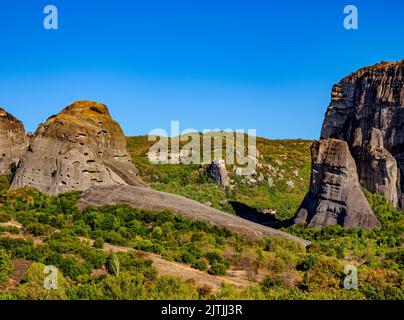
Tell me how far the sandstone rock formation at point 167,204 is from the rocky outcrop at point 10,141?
379 inches

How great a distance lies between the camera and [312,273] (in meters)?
28.0

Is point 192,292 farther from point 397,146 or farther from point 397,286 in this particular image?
point 397,146

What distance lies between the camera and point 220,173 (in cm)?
7706

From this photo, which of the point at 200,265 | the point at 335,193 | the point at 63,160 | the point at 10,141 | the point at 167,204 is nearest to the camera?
the point at 200,265

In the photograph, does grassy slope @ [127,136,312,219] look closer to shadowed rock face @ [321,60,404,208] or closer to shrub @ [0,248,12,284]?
shadowed rock face @ [321,60,404,208]

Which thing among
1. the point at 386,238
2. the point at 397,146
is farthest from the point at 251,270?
the point at 397,146

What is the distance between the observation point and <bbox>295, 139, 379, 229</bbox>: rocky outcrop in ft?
151

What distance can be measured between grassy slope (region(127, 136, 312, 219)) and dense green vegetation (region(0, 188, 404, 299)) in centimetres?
2861

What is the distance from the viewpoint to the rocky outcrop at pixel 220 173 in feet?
252

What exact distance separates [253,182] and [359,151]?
28172 millimetres

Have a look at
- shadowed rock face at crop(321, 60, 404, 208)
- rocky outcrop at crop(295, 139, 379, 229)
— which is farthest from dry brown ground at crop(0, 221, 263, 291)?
shadowed rock face at crop(321, 60, 404, 208)

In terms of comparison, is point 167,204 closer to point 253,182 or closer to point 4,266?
point 4,266

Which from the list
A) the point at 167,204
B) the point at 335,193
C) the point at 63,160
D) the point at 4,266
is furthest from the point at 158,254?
the point at 335,193

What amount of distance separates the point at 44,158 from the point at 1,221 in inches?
289
